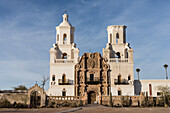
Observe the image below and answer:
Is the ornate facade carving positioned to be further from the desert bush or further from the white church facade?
the desert bush

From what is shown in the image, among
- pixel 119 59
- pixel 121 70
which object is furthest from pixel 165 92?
pixel 119 59

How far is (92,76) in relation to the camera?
159 feet

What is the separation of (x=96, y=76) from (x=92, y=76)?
796 millimetres

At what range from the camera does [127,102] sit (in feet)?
136

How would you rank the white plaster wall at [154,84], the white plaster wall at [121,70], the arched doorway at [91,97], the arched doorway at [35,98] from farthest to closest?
the white plaster wall at [121,70], the white plaster wall at [154,84], the arched doorway at [91,97], the arched doorway at [35,98]

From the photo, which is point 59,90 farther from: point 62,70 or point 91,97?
point 91,97

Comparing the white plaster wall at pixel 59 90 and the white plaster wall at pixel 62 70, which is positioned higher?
the white plaster wall at pixel 62 70

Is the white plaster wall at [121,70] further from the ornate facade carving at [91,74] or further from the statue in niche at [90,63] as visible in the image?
the statue in niche at [90,63]

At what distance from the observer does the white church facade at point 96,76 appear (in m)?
47.2

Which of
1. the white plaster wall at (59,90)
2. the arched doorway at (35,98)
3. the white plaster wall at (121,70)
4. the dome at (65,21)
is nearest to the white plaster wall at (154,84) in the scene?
the white plaster wall at (121,70)

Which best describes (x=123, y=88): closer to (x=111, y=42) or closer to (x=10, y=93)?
(x=111, y=42)

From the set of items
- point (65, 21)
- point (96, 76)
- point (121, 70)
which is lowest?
point (96, 76)

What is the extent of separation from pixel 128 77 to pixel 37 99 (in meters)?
18.3

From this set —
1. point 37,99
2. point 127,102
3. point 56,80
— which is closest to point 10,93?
point 37,99
